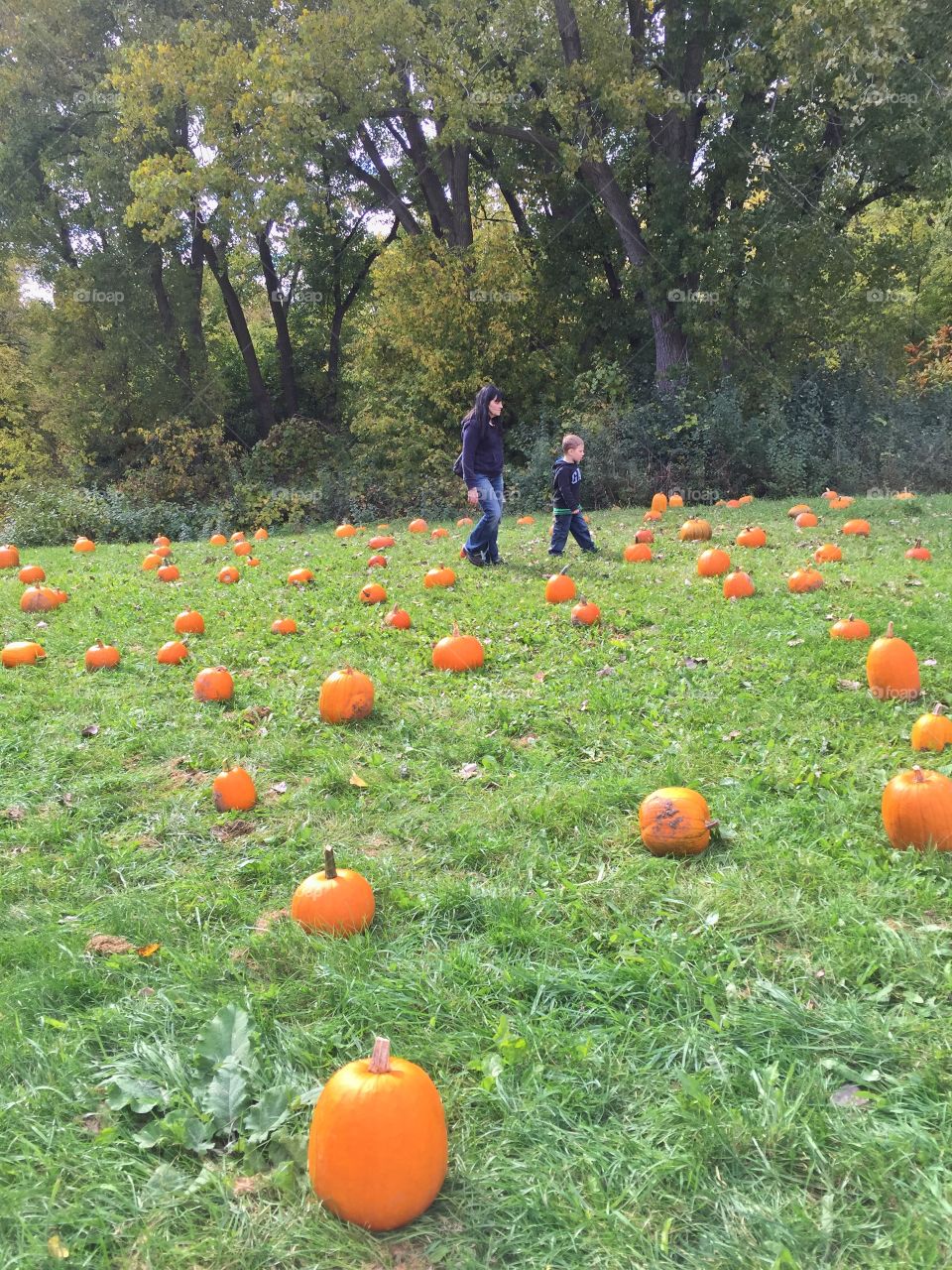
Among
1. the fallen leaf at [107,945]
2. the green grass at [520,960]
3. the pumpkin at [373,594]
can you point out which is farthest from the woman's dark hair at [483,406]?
the fallen leaf at [107,945]

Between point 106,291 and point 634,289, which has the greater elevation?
point 106,291

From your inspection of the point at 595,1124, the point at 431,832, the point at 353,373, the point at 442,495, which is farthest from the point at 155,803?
the point at 353,373

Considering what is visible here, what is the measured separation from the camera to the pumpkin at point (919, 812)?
279cm

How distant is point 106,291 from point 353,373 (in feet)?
27.6

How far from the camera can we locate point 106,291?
22.4 meters

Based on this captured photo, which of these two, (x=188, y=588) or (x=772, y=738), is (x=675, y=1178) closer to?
(x=772, y=738)

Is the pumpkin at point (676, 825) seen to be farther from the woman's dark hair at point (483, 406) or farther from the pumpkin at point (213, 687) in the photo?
the woman's dark hair at point (483, 406)

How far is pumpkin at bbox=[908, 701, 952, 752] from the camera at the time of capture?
354 centimetres

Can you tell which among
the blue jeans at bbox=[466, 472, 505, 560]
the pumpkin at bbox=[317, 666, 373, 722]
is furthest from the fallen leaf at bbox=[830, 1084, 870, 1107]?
the blue jeans at bbox=[466, 472, 505, 560]

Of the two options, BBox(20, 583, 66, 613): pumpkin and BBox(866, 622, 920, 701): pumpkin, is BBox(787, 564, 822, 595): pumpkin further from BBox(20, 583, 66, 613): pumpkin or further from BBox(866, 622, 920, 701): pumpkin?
BBox(20, 583, 66, 613): pumpkin

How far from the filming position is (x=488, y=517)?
8445 millimetres

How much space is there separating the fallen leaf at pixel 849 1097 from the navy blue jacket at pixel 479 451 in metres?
6.88

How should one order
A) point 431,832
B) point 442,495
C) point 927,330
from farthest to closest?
point 927,330 < point 442,495 < point 431,832

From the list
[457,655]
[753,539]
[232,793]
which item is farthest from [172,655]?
[753,539]
